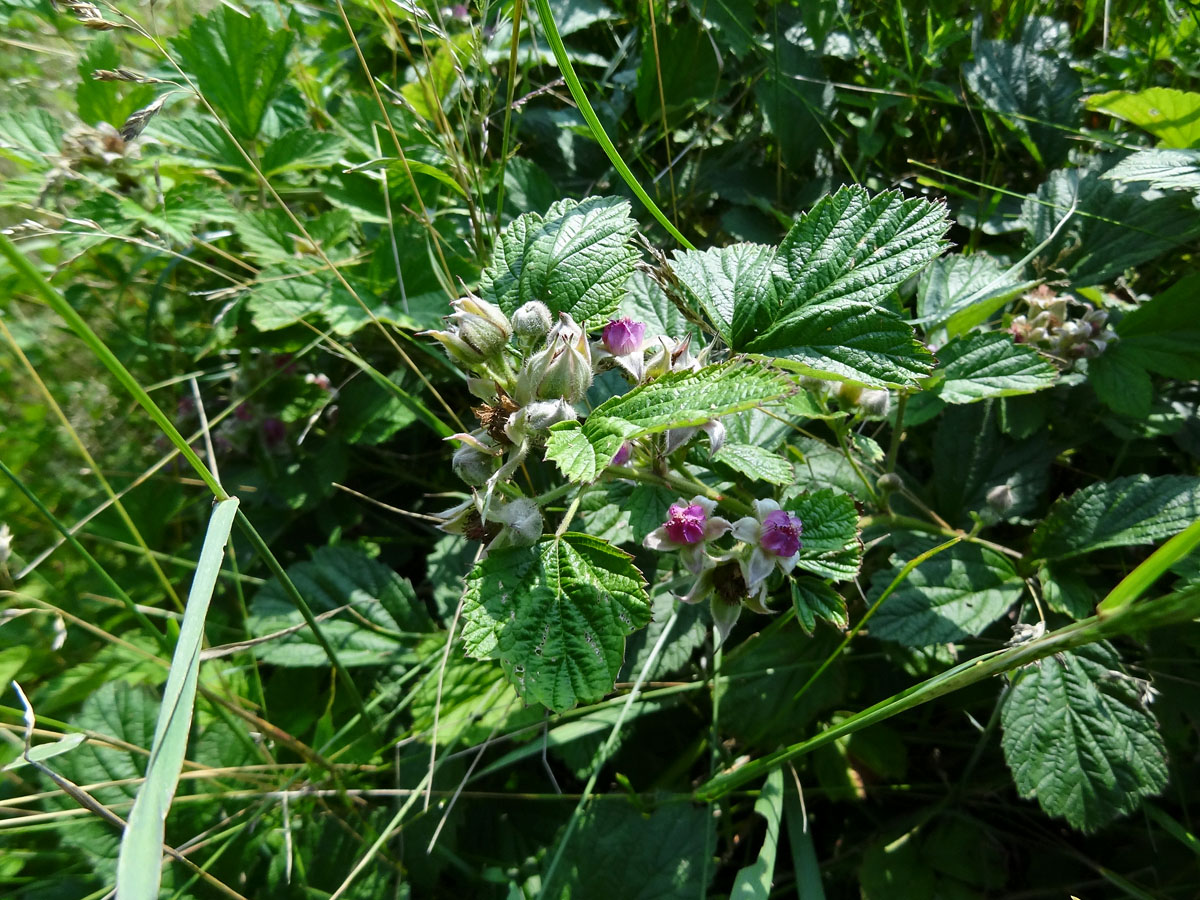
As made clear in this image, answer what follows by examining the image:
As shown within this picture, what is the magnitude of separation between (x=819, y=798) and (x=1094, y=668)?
670mm

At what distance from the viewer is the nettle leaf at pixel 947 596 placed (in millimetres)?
1425

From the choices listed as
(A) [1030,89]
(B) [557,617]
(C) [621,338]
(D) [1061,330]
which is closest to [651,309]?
(C) [621,338]

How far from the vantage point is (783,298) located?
1174 mm

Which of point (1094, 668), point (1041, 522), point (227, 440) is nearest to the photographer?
point (1094, 668)

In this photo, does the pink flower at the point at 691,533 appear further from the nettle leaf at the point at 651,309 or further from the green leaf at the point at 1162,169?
the green leaf at the point at 1162,169

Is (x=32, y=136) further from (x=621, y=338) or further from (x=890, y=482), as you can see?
(x=890, y=482)

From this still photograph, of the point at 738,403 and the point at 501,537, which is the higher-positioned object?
the point at 738,403

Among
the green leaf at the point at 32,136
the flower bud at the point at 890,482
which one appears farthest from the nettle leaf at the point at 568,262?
the green leaf at the point at 32,136

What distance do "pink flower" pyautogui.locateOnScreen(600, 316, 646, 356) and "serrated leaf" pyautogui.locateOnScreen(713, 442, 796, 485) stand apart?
0.67 ft

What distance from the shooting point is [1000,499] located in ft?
5.12

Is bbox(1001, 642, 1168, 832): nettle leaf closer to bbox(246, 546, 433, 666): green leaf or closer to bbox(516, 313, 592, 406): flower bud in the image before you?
bbox(516, 313, 592, 406): flower bud

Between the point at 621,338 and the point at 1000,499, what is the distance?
3.01ft

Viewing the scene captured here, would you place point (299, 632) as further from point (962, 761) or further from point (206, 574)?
point (962, 761)

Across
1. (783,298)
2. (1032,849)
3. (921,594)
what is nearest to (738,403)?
(783,298)
